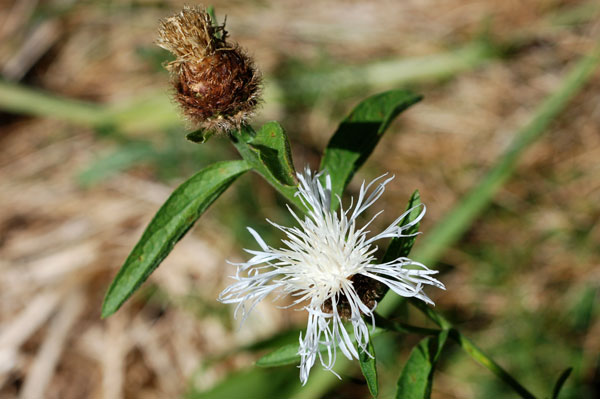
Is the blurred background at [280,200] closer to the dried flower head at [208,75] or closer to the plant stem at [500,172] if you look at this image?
the plant stem at [500,172]

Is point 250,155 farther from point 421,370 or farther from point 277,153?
point 421,370

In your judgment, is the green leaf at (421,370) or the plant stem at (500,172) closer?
the green leaf at (421,370)

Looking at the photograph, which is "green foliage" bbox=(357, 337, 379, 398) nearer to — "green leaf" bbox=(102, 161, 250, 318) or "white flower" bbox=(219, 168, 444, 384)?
"white flower" bbox=(219, 168, 444, 384)

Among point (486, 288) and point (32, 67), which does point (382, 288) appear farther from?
point (32, 67)

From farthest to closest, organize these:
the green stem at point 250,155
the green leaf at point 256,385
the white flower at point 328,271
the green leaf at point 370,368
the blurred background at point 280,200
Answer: the blurred background at point 280,200 → the green leaf at point 256,385 → the green stem at point 250,155 → the white flower at point 328,271 → the green leaf at point 370,368

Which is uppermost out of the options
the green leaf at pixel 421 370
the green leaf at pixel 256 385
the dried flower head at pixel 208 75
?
the dried flower head at pixel 208 75

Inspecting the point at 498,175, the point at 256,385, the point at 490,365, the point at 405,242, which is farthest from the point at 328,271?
the point at 498,175

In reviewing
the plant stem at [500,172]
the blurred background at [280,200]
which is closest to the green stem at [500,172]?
the plant stem at [500,172]

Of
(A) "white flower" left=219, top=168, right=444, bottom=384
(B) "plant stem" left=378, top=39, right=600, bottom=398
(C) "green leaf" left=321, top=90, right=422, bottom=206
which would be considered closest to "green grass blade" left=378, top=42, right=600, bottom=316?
(B) "plant stem" left=378, top=39, right=600, bottom=398
